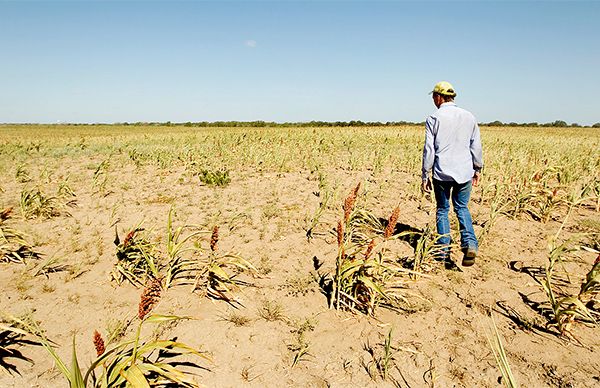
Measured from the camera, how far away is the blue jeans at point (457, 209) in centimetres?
397

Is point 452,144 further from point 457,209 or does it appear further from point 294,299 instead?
point 294,299

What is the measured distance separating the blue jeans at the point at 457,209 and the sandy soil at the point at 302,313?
0.34 metres

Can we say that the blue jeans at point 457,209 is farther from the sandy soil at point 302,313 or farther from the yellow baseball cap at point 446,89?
the yellow baseball cap at point 446,89

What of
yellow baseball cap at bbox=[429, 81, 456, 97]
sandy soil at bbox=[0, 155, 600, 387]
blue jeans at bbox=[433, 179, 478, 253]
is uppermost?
yellow baseball cap at bbox=[429, 81, 456, 97]

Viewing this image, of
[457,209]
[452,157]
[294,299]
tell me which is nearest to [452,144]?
[452,157]

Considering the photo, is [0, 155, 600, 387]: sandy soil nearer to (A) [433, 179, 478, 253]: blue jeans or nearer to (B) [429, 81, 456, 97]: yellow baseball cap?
(A) [433, 179, 478, 253]: blue jeans

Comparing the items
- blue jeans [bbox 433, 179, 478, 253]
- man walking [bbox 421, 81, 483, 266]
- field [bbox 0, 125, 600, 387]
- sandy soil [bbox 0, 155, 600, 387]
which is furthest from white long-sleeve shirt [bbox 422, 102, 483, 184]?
sandy soil [bbox 0, 155, 600, 387]

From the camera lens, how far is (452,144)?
395cm

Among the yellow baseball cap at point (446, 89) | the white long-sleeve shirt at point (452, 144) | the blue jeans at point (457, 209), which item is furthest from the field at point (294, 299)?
the yellow baseball cap at point (446, 89)

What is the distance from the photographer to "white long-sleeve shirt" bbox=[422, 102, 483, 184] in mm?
3914

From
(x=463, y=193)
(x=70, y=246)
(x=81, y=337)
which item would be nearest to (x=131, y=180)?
(x=70, y=246)

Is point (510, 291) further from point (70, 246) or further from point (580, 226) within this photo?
point (70, 246)

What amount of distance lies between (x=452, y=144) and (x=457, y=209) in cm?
79

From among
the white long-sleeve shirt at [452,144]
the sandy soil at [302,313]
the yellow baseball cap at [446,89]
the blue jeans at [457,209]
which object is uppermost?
the yellow baseball cap at [446,89]
